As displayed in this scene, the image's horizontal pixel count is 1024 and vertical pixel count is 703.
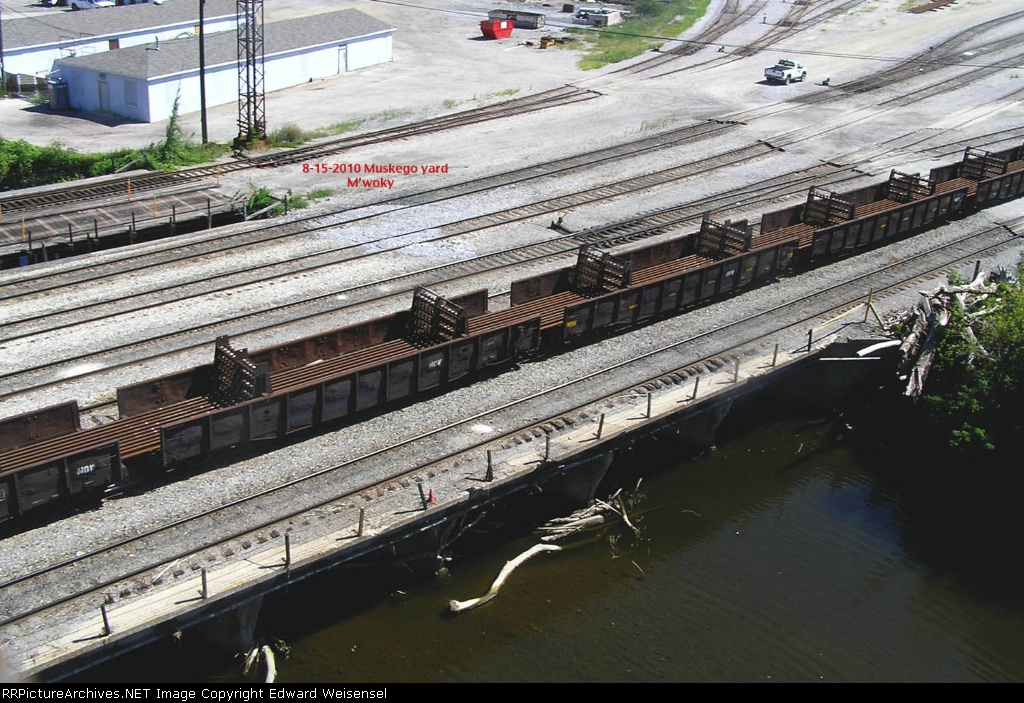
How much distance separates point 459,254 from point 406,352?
10003 millimetres

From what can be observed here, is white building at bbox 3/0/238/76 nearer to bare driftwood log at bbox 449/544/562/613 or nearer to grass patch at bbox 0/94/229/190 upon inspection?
grass patch at bbox 0/94/229/190

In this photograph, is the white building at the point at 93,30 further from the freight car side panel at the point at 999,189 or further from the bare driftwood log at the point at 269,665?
the bare driftwood log at the point at 269,665

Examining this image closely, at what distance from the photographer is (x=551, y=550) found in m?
22.4

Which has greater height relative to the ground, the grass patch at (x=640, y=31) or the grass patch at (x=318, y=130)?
the grass patch at (x=640, y=31)

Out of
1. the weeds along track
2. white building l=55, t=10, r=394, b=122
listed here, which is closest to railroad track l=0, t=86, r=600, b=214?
the weeds along track

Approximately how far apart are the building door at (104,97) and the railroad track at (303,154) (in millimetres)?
11727

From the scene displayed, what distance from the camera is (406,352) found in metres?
25.5

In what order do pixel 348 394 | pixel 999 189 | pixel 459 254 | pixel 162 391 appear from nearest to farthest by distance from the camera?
1. pixel 162 391
2. pixel 348 394
3. pixel 459 254
4. pixel 999 189

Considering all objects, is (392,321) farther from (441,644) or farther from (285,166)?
(285,166)

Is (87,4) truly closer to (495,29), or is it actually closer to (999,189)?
(495,29)

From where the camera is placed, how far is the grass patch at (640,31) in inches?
2665

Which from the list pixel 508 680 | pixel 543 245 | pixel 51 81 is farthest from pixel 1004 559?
pixel 51 81

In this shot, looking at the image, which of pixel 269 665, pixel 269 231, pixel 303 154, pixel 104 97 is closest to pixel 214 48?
pixel 104 97

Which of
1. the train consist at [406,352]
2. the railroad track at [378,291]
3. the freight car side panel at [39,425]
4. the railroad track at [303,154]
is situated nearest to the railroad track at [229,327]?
the railroad track at [378,291]
